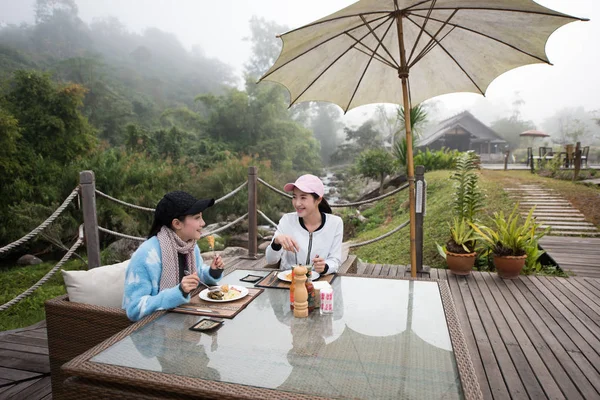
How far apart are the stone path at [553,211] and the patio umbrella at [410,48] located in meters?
4.26

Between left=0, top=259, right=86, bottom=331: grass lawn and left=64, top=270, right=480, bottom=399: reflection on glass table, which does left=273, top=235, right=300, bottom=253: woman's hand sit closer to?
left=64, top=270, right=480, bottom=399: reflection on glass table

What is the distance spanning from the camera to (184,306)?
5.37 ft

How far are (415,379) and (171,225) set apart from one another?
1.27 m

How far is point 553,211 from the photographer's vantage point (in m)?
7.61

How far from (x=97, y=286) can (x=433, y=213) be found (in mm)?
7609

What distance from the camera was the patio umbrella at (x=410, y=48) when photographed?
7.19 ft

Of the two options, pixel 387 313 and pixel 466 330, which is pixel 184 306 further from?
pixel 466 330

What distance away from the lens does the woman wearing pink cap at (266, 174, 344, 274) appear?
2.34m

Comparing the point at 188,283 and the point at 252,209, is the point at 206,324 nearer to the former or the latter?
the point at 188,283

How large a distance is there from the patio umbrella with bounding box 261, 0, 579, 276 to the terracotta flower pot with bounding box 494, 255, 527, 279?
1.49m

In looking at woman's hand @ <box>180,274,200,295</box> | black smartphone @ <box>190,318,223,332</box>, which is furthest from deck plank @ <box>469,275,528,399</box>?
woman's hand @ <box>180,274,200,295</box>

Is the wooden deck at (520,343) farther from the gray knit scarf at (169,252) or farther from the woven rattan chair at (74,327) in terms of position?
the gray knit scarf at (169,252)

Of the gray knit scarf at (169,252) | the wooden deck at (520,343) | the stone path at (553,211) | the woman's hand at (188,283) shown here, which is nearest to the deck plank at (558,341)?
the wooden deck at (520,343)

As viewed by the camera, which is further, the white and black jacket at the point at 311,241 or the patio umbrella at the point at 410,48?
the white and black jacket at the point at 311,241
